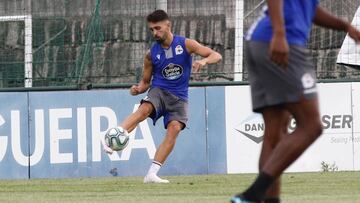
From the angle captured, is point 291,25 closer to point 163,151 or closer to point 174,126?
point 163,151

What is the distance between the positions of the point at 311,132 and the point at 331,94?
936cm

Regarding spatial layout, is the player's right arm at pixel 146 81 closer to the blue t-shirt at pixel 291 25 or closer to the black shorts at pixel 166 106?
the black shorts at pixel 166 106

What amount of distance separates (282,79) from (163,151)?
21.5 ft

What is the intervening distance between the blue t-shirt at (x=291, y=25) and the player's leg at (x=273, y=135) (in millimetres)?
513

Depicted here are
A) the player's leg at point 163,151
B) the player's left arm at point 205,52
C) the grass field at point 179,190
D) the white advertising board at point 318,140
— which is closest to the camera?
the grass field at point 179,190

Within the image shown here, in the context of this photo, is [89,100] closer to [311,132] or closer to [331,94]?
[331,94]

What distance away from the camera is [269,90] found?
7168 millimetres

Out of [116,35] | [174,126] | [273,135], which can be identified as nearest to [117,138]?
[174,126]

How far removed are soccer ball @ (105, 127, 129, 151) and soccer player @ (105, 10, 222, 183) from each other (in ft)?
0.27

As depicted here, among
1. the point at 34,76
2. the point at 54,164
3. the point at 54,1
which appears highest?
the point at 54,1

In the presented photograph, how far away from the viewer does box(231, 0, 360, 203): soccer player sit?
277 inches

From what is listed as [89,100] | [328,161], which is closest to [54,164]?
[89,100]

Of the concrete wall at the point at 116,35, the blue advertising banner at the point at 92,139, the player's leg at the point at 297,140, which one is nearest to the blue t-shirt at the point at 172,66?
the blue advertising banner at the point at 92,139

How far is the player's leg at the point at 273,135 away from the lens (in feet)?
24.6
